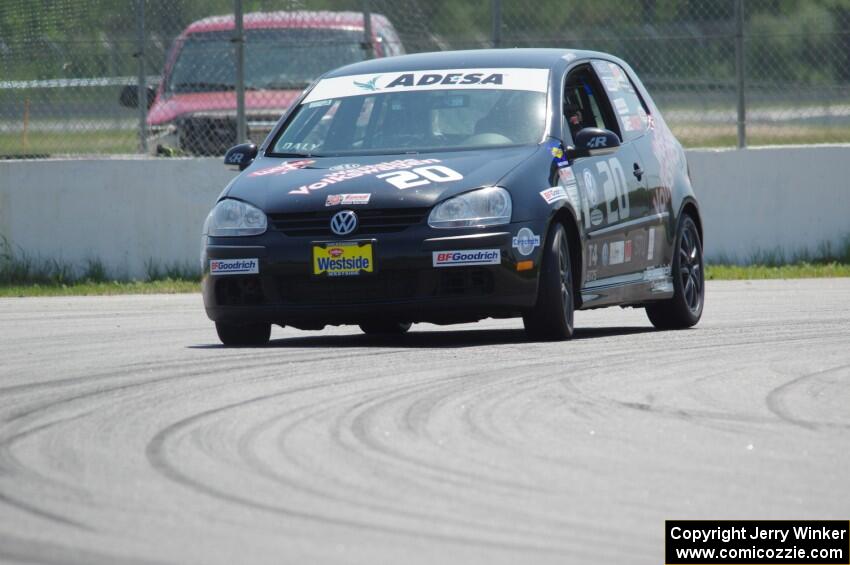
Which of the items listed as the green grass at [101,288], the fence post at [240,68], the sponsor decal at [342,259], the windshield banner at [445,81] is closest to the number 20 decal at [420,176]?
the sponsor decal at [342,259]

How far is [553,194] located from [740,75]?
24.0ft

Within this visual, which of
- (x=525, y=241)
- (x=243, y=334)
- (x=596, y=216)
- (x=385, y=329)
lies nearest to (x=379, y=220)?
(x=525, y=241)

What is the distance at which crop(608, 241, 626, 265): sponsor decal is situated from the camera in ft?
31.4

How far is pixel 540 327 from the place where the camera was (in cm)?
877

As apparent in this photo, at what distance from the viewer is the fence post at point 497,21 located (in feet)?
51.5

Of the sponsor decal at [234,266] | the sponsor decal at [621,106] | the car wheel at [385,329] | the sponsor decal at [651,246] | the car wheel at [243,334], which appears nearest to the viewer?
the sponsor decal at [234,266]

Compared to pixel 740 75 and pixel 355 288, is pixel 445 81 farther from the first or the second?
pixel 740 75

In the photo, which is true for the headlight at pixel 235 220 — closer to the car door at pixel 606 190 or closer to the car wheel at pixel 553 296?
the car wheel at pixel 553 296

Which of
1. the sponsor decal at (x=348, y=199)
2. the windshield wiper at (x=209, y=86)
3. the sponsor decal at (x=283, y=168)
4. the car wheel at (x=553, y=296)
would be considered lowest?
the car wheel at (x=553, y=296)

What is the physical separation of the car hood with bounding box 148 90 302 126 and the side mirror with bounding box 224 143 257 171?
6.02 m

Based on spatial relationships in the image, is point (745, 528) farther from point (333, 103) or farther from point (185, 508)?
point (333, 103)

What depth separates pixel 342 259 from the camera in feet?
28.0

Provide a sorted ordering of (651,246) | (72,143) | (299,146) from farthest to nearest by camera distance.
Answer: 1. (72,143)
2. (651,246)
3. (299,146)

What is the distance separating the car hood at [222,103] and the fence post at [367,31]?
2.40ft
